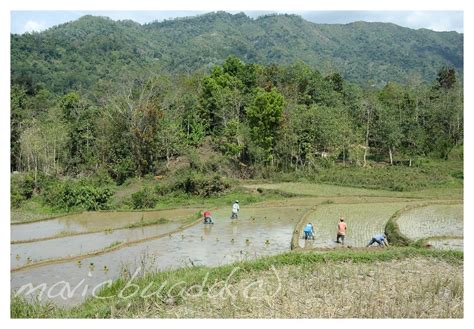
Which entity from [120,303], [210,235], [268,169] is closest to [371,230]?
[210,235]

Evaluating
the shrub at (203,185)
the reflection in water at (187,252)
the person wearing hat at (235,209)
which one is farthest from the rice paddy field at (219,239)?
the shrub at (203,185)

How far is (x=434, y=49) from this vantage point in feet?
521

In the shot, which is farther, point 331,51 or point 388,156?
point 331,51

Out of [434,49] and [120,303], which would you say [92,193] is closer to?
[120,303]

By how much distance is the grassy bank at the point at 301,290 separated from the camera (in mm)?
8617

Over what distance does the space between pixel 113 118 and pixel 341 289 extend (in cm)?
2696

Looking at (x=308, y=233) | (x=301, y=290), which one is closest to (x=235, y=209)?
(x=308, y=233)

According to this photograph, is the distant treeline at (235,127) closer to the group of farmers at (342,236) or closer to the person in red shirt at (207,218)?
the person in red shirt at (207,218)

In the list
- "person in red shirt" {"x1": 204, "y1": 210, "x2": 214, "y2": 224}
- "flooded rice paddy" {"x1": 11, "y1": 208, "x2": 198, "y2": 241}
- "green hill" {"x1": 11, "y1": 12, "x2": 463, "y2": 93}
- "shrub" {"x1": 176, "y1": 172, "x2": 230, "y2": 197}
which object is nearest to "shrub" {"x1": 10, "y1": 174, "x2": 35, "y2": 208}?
"flooded rice paddy" {"x1": 11, "y1": 208, "x2": 198, "y2": 241}

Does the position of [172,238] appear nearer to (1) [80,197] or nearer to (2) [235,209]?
(2) [235,209]

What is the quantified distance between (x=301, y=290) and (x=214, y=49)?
12240 centimetres

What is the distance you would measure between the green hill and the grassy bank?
45461mm

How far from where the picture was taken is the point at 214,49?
5017 inches

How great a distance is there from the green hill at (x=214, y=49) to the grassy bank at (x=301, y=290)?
45.5m
